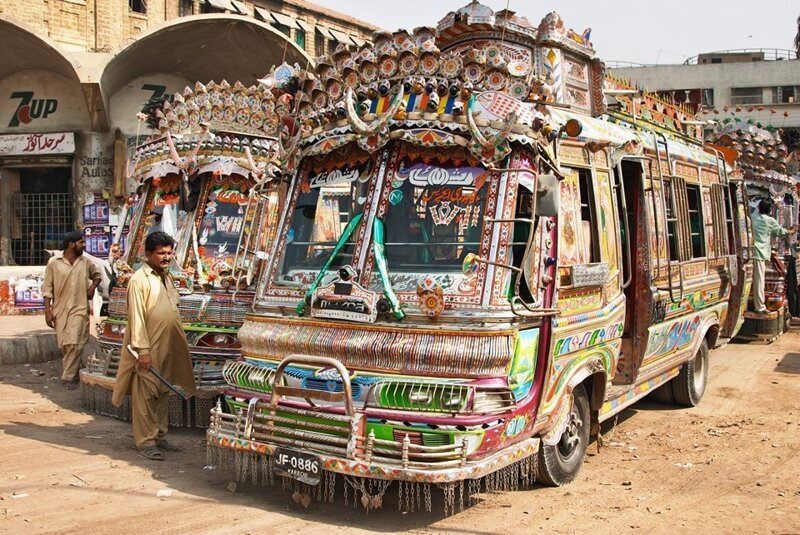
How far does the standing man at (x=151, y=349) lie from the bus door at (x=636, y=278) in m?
3.98

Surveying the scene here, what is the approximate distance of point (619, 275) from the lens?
23.5ft

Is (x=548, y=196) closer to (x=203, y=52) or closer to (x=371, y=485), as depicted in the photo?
(x=371, y=485)

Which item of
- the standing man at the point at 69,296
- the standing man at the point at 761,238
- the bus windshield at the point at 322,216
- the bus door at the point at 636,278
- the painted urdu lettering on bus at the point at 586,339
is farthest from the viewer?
the standing man at the point at 761,238

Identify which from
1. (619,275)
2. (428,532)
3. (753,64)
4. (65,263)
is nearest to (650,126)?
(619,275)

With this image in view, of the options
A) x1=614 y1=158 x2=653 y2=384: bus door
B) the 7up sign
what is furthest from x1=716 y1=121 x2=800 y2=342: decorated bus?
the 7up sign

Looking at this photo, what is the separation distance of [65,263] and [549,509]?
22.5 ft

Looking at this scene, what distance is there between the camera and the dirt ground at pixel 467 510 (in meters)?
5.38

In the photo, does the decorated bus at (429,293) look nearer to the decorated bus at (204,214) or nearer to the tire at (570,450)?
the tire at (570,450)

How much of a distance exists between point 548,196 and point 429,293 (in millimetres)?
972

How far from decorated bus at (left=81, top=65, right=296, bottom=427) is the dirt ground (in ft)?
2.68

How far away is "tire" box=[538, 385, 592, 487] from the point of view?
236 inches

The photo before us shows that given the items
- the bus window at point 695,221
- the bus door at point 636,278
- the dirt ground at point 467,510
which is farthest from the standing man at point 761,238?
the bus door at point 636,278

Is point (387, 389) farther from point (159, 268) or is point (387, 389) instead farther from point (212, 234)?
point (212, 234)

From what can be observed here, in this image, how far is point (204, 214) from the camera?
30.5 feet
